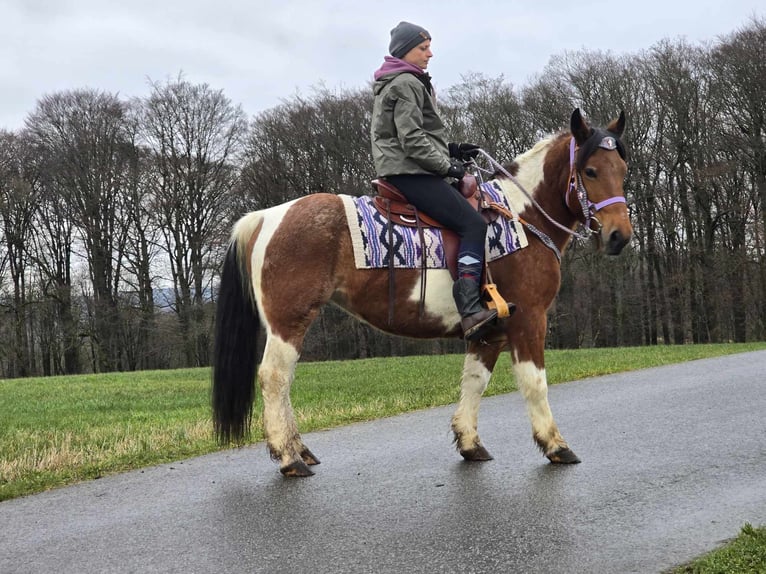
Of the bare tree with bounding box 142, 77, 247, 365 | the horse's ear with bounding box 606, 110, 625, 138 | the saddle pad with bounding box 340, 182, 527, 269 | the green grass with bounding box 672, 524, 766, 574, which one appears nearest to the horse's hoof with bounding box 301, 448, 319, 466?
the saddle pad with bounding box 340, 182, 527, 269

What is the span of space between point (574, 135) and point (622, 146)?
1.31 feet

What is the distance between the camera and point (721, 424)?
272 inches

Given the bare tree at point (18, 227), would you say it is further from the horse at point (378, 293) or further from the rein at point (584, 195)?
the rein at point (584, 195)

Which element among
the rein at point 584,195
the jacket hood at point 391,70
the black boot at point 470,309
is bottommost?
the black boot at point 470,309

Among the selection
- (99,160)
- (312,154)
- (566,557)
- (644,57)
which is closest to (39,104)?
(99,160)

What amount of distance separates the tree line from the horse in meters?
28.4

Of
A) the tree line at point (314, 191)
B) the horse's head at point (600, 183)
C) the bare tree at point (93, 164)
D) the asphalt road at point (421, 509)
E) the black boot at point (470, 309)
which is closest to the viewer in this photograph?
the asphalt road at point (421, 509)

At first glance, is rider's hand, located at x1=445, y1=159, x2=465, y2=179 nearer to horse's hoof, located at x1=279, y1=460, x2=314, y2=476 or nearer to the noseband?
Answer: the noseband

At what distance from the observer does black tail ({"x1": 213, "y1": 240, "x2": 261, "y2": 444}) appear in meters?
5.88

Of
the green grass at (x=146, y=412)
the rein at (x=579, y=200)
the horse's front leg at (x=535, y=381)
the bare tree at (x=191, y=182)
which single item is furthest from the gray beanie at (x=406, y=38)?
the bare tree at (x=191, y=182)

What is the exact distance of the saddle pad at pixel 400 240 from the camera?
18.6 ft

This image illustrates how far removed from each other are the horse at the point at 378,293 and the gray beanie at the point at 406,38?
4.25ft

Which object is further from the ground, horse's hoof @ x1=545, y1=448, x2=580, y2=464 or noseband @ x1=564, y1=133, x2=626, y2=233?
noseband @ x1=564, y1=133, x2=626, y2=233

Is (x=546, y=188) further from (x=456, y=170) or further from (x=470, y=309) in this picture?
(x=470, y=309)
